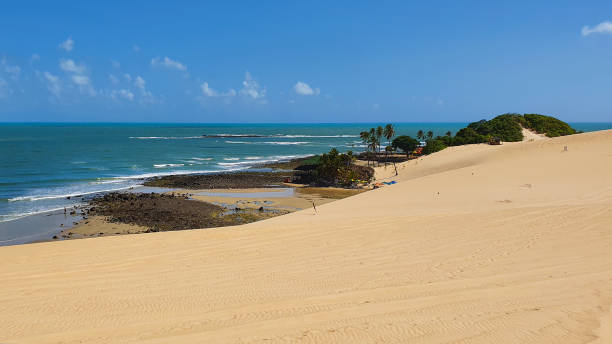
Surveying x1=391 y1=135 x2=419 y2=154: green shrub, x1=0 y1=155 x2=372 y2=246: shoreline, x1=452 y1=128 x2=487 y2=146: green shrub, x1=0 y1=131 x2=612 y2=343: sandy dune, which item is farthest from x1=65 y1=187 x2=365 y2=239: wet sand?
x1=391 y1=135 x2=419 y2=154: green shrub

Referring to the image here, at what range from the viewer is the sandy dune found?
5.26 m

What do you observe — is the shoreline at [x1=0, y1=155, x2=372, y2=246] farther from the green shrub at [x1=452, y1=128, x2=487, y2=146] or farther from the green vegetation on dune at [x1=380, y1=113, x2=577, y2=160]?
the green shrub at [x1=452, y1=128, x2=487, y2=146]

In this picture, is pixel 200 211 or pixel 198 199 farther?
pixel 198 199

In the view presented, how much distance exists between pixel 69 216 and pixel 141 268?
19280mm

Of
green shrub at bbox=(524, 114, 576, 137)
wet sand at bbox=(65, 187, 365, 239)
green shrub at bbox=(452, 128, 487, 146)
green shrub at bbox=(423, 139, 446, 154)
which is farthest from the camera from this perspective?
green shrub at bbox=(524, 114, 576, 137)

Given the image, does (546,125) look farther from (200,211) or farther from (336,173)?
(200,211)

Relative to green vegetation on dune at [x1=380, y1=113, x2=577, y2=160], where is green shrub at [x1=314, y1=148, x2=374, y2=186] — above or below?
below

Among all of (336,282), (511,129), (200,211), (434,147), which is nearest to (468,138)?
(434,147)

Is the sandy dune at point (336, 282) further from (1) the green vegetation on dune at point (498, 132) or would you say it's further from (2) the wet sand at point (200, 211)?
(1) the green vegetation on dune at point (498, 132)

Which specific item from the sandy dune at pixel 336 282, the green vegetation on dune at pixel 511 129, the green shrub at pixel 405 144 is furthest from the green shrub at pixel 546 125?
the sandy dune at pixel 336 282

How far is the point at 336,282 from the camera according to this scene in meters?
7.18

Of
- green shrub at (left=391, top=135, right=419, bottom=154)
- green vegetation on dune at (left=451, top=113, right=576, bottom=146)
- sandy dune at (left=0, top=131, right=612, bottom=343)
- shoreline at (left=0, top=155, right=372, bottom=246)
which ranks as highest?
green vegetation on dune at (left=451, top=113, right=576, bottom=146)

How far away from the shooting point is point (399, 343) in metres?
4.82

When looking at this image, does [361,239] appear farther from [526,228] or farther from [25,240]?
[25,240]
